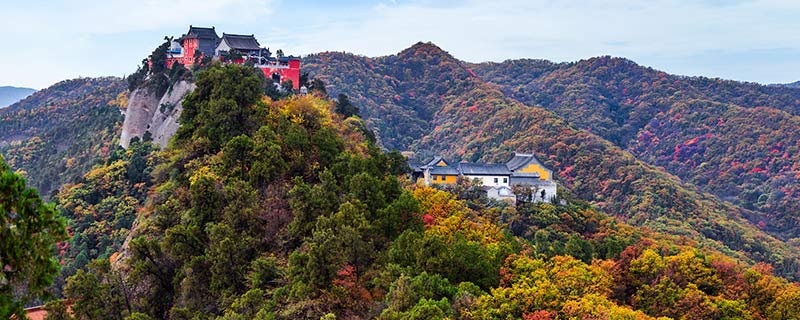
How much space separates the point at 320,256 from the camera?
62.6 ft

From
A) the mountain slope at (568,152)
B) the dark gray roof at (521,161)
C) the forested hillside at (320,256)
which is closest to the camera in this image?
the forested hillside at (320,256)

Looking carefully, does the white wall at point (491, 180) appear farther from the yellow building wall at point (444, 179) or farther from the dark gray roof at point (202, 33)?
the dark gray roof at point (202, 33)

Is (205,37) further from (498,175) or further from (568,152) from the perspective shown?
(568,152)

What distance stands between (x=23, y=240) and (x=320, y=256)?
9.74 m

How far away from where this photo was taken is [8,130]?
271 ft

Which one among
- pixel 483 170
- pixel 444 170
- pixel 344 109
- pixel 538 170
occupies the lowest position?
pixel 538 170

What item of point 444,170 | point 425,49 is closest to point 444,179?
point 444,170

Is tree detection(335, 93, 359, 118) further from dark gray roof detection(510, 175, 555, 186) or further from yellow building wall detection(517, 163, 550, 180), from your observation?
yellow building wall detection(517, 163, 550, 180)

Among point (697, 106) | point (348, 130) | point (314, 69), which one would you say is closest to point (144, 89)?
point (348, 130)

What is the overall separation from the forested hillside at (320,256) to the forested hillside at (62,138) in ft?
71.3

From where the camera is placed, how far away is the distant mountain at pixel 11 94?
5098 inches

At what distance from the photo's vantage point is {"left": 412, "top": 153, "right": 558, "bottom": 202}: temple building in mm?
41188

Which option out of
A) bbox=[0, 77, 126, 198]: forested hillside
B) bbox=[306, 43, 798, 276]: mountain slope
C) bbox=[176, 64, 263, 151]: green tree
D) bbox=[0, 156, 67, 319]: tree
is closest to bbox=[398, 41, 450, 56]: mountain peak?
bbox=[306, 43, 798, 276]: mountain slope

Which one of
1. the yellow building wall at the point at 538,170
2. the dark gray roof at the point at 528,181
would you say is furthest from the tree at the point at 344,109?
the yellow building wall at the point at 538,170
